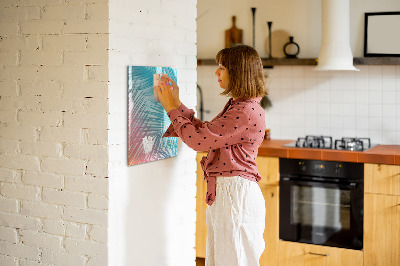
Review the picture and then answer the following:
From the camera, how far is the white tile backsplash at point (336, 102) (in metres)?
4.36

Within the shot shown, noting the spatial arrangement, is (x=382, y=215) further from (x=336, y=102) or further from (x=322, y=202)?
(x=336, y=102)

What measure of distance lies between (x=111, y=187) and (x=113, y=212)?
12cm

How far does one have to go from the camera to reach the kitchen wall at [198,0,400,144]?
4363 mm

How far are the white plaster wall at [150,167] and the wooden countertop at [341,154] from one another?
3.72ft

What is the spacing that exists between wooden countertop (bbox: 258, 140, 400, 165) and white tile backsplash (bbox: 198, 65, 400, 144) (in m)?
0.28

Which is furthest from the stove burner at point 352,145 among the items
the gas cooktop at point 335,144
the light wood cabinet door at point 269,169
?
the light wood cabinet door at point 269,169

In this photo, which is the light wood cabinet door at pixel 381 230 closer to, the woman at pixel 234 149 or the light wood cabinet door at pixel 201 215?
the light wood cabinet door at pixel 201 215

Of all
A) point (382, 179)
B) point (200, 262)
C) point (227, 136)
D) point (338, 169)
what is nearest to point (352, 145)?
point (338, 169)

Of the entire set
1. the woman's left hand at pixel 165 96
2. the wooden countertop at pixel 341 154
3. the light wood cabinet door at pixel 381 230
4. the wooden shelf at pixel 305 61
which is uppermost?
the wooden shelf at pixel 305 61

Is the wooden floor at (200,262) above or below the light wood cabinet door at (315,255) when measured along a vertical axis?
below

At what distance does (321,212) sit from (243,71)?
183 cm

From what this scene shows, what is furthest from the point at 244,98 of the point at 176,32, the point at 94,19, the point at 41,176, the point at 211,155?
the point at 41,176

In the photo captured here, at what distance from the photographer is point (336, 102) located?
4.52 m

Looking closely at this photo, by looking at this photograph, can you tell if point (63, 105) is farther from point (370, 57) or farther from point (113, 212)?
point (370, 57)
